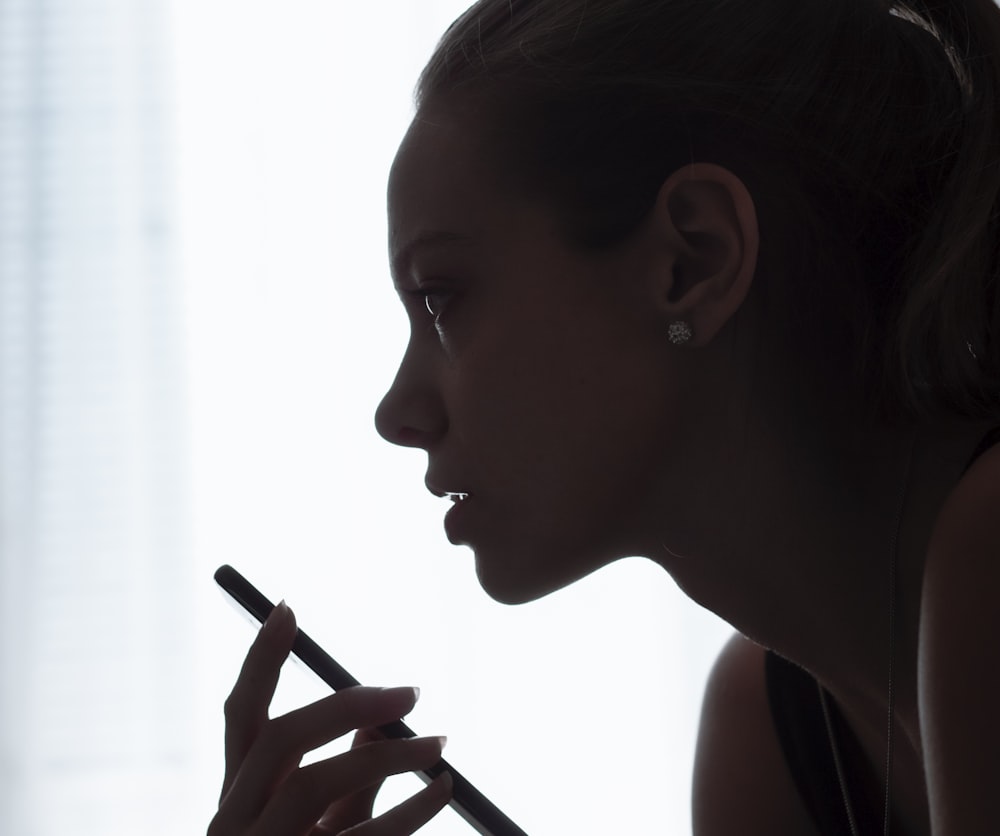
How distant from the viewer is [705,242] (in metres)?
0.53

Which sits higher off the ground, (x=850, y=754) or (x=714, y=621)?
(x=714, y=621)

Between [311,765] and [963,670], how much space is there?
314 mm

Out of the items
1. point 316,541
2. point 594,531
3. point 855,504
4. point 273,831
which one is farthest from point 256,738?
point 316,541

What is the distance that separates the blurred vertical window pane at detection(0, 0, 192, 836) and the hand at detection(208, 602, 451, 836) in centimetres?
96

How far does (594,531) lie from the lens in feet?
1.76

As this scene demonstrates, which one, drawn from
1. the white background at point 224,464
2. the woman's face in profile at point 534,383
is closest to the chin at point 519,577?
the woman's face in profile at point 534,383

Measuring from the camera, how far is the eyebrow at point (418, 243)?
1.76 ft

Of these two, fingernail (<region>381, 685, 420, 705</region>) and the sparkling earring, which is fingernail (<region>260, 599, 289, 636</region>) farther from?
the sparkling earring

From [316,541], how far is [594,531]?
0.92 meters

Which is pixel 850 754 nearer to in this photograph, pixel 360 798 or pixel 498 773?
pixel 360 798

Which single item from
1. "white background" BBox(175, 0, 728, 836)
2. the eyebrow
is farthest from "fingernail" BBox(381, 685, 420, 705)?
"white background" BBox(175, 0, 728, 836)

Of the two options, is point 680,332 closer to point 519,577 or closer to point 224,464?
point 519,577

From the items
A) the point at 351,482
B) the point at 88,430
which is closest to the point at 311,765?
the point at 351,482

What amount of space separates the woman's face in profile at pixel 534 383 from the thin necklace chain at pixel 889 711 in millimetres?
121
